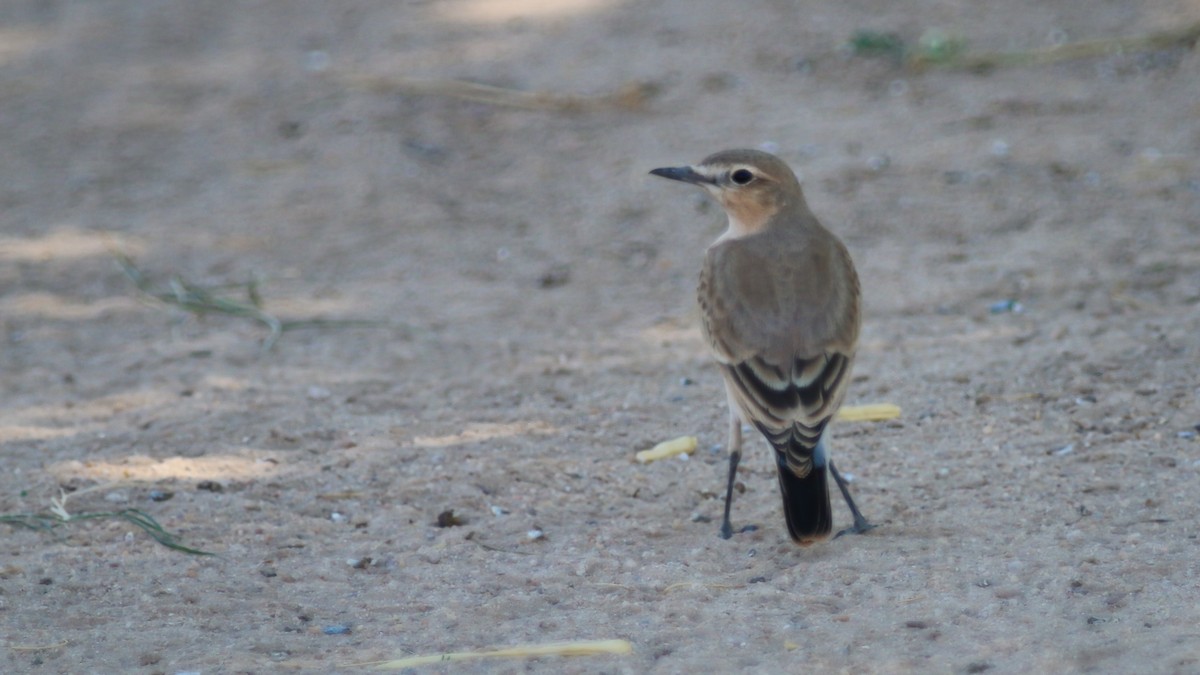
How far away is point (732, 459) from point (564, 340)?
2.03 meters

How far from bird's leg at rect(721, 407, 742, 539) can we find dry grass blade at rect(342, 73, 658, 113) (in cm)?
490

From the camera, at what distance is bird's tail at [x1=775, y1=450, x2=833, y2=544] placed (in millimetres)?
4992

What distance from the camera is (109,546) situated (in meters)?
5.27

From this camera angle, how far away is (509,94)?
10.3 m

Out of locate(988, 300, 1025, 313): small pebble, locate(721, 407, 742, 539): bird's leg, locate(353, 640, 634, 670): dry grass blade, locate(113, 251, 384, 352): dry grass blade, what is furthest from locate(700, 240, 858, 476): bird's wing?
locate(113, 251, 384, 352): dry grass blade

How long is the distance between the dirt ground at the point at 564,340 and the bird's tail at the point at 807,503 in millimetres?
147

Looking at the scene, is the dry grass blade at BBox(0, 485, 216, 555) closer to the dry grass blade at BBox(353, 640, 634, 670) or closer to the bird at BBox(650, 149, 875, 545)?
the dry grass blade at BBox(353, 640, 634, 670)

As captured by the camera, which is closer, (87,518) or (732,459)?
(87,518)

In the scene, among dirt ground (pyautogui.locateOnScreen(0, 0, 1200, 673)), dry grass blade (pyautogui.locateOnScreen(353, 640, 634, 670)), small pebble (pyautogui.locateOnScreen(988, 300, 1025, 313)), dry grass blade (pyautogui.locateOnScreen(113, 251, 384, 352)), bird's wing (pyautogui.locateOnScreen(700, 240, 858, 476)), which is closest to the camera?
dry grass blade (pyautogui.locateOnScreen(353, 640, 634, 670))

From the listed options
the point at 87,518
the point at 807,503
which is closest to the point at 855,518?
the point at 807,503

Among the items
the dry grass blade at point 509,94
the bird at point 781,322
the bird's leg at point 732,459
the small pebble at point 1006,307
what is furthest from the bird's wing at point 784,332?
the dry grass blade at point 509,94

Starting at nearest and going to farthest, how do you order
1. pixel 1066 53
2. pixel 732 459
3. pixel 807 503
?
pixel 807 503 → pixel 732 459 → pixel 1066 53

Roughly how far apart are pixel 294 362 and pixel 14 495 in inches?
70.2

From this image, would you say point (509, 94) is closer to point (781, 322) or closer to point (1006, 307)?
point (1006, 307)
